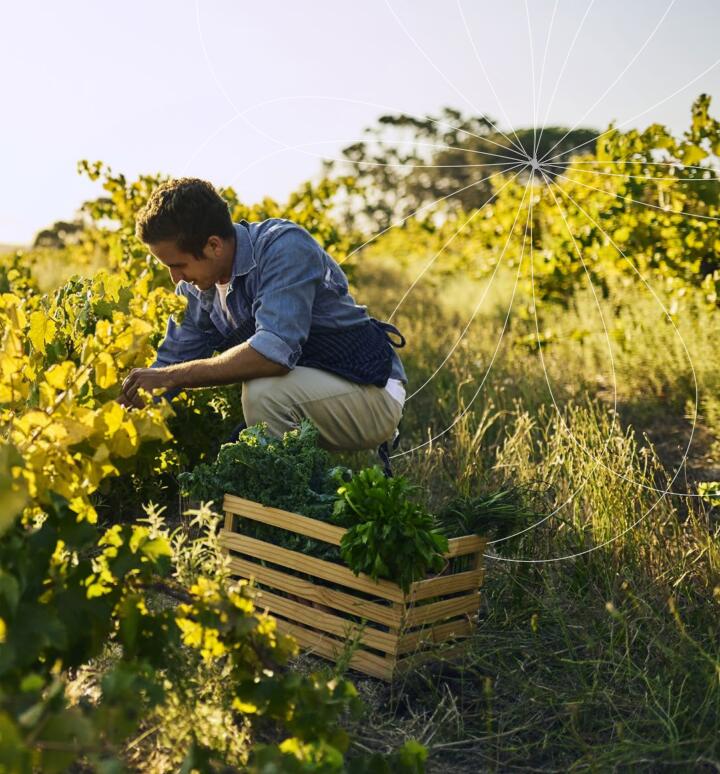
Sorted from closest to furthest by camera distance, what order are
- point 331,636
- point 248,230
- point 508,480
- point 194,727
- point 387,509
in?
point 194,727, point 387,509, point 331,636, point 248,230, point 508,480

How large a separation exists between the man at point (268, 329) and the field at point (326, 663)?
21cm

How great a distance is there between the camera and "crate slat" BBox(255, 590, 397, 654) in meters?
2.52

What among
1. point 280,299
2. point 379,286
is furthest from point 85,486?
Answer: point 379,286

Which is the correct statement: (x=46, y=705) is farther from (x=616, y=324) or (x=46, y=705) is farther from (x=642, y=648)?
(x=616, y=324)

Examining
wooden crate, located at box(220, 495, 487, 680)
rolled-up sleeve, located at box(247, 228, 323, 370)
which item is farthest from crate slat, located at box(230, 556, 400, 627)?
rolled-up sleeve, located at box(247, 228, 323, 370)

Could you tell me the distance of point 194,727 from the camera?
6.43 feet

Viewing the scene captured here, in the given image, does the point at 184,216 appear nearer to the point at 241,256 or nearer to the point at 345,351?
the point at 241,256

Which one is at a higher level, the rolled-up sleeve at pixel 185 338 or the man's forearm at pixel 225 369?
the rolled-up sleeve at pixel 185 338

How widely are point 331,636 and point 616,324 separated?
395cm

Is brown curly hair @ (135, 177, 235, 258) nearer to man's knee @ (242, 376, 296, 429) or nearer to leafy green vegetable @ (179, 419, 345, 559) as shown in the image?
man's knee @ (242, 376, 296, 429)

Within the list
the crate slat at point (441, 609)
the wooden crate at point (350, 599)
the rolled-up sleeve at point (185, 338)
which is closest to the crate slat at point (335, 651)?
the wooden crate at point (350, 599)

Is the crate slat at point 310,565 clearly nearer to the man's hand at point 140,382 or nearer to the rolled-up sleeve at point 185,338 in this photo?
the man's hand at point 140,382

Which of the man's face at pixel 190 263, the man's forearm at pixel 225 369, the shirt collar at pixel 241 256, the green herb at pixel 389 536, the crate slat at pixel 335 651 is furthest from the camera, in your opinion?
the shirt collar at pixel 241 256

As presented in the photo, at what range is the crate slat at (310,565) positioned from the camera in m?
2.52
